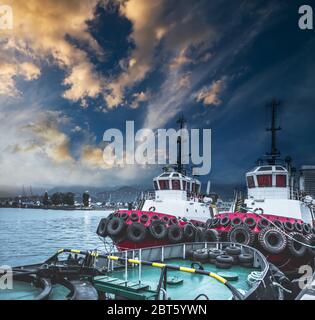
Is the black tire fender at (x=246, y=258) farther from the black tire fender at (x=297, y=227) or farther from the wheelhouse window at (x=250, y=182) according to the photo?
the wheelhouse window at (x=250, y=182)

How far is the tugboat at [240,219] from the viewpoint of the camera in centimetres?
1734

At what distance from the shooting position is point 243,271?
37.0 feet

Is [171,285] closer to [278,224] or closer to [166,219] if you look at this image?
[278,224]

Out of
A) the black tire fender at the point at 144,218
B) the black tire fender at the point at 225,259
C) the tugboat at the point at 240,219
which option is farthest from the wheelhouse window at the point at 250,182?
the black tire fender at the point at 225,259

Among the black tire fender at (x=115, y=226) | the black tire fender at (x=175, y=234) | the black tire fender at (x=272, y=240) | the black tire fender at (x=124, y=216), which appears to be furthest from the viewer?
the black tire fender at (x=124, y=216)

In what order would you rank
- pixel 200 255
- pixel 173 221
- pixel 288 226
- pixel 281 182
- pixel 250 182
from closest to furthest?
pixel 200 255 → pixel 288 226 → pixel 173 221 → pixel 281 182 → pixel 250 182

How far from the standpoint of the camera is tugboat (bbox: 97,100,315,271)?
17344 millimetres

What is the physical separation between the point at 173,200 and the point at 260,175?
7.75 meters

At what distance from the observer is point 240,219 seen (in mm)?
18969

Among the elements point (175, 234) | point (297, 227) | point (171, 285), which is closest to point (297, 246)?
point (297, 227)

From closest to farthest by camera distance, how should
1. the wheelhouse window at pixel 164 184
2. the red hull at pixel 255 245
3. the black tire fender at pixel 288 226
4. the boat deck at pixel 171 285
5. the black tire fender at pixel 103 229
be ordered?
the boat deck at pixel 171 285 → the red hull at pixel 255 245 → the black tire fender at pixel 288 226 → the black tire fender at pixel 103 229 → the wheelhouse window at pixel 164 184

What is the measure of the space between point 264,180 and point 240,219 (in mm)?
5681

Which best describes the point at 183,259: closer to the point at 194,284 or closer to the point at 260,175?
the point at 194,284
